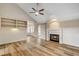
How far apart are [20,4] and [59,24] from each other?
86 centimetres

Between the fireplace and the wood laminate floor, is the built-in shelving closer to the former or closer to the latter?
the wood laminate floor

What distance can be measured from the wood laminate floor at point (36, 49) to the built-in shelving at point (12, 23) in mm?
338

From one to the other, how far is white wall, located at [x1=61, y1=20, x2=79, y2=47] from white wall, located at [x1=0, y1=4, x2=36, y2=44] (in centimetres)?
77

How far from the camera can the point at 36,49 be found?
6.15 feet

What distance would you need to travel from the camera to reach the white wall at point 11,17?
1821 mm

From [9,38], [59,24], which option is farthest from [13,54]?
[59,24]

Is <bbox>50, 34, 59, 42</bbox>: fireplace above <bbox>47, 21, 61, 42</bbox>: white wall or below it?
below

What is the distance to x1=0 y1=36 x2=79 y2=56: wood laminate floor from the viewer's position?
Answer: 1.80 meters

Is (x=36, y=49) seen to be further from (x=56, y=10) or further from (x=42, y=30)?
(x=56, y=10)

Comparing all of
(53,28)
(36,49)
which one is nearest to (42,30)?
(53,28)

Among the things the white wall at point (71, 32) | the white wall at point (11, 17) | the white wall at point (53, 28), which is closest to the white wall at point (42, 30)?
the white wall at point (53, 28)

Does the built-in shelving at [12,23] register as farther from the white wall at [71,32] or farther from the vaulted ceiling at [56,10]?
the white wall at [71,32]

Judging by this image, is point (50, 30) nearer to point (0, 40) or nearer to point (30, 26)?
point (30, 26)

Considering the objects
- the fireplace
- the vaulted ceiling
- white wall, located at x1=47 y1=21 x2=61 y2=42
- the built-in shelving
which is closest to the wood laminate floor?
the fireplace
